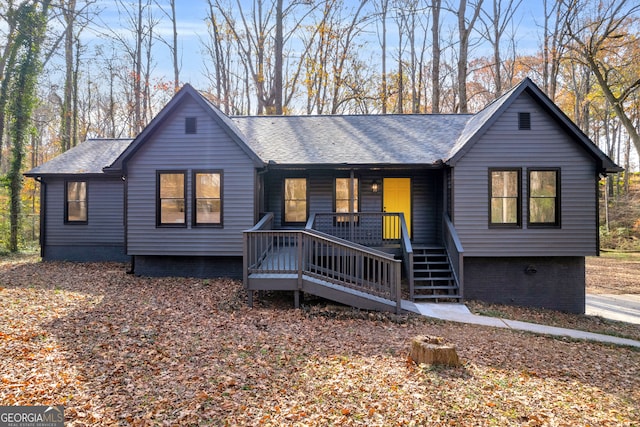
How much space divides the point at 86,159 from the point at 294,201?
29.0 ft

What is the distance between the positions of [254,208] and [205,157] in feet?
6.93

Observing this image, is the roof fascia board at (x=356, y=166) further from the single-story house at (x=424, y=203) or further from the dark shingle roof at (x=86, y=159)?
the dark shingle roof at (x=86, y=159)

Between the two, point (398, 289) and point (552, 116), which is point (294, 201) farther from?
point (552, 116)

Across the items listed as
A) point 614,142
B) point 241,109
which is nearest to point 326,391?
point 241,109

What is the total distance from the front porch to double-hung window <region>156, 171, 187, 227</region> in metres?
2.72

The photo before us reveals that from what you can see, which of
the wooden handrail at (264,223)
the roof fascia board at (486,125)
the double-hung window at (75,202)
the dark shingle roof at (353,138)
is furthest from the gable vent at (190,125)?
the roof fascia board at (486,125)

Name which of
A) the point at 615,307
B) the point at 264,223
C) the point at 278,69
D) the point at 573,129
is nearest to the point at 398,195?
the point at 264,223

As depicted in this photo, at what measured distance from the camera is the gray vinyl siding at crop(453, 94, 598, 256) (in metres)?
10.4

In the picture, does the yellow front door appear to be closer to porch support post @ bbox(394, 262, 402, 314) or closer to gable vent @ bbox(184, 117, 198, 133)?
porch support post @ bbox(394, 262, 402, 314)

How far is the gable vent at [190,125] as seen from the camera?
10.9m

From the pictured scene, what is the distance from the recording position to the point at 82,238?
1394 centimetres

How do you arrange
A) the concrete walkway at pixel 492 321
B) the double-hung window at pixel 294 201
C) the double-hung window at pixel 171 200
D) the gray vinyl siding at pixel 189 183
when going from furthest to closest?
the double-hung window at pixel 294 201, the double-hung window at pixel 171 200, the gray vinyl siding at pixel 189 183, the concrete walkway at pixel 492 321

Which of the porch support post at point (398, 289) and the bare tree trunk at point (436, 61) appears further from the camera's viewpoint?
the bare tree trunk at point (436, 61)

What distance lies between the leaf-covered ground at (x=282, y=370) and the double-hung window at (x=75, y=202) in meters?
6.28
